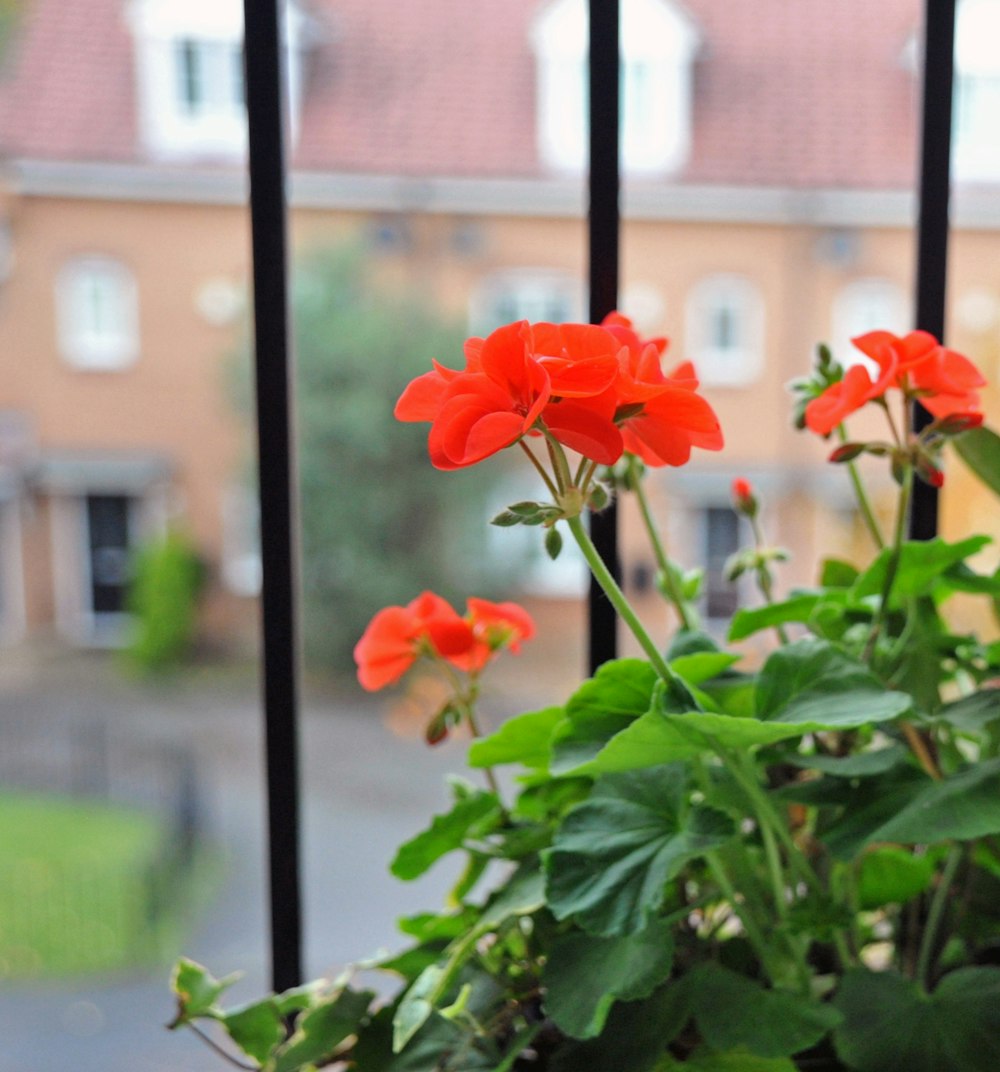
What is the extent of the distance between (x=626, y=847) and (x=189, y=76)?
762 cm

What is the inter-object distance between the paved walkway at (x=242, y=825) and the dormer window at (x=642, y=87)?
13.3 feet

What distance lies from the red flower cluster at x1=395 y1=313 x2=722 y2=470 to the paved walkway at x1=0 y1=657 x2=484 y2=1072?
11.2 ft

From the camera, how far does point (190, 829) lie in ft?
21.5

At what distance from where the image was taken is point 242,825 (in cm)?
662

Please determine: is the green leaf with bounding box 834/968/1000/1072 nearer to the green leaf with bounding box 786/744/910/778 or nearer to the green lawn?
the green leaf with bounding box 786/744/910/778

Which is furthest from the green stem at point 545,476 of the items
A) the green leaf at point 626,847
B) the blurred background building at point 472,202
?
the blurred background building at point 472,202

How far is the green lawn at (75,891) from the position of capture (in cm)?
491

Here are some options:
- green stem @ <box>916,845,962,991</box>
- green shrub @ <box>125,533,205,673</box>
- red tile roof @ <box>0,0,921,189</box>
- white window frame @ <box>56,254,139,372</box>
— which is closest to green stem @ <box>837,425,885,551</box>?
green stem @ <box>916,845,962,991</box>

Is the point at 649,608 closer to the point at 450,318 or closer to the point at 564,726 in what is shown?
the point at 450,318

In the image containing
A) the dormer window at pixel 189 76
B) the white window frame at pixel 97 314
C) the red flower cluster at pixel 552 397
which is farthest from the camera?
the white window frame at pixel 97 314

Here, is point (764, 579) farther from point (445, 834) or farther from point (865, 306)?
point (865, 306)

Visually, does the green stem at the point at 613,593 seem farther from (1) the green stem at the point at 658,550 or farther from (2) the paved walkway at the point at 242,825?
(2) the paved walkway at the point at 242,825

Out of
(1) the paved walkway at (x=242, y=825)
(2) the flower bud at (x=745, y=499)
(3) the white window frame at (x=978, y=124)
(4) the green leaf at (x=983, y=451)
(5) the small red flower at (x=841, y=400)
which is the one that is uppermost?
(3) the white window frame at (x=978, y=124)

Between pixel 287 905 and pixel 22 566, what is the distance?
786cm
